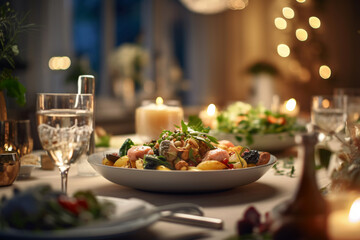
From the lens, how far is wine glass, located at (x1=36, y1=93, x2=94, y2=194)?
0.93m

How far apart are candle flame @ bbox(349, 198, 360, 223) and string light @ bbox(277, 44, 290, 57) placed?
7791 millimetres

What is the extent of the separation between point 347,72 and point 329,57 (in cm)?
89

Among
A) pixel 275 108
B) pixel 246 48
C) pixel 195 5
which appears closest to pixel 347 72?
pixel 246 48

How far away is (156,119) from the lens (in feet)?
6.11

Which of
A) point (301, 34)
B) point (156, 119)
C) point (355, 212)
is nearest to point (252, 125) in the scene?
point (156, 119)

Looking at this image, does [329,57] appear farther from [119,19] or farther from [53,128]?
[53,128]

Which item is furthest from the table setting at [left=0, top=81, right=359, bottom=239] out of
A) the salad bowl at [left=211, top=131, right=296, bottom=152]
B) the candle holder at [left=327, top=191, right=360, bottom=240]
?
the salad bowl at [left=211, top=131, right=296, bottom=152]

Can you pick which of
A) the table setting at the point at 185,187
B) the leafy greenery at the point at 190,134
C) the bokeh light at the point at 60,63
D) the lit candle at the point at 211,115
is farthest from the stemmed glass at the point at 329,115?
the bokeh light at the point at 60,63

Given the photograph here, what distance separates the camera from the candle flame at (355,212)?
2.13 feet

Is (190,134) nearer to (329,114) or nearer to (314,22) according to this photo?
(329,114)

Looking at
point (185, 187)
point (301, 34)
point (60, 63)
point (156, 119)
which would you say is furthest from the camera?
point (301, 34)

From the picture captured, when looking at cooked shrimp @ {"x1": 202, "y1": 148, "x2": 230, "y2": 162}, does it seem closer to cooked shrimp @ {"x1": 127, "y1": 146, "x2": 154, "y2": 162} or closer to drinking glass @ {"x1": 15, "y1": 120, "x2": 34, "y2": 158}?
cooked shrimp @ {"x1": 127, "y1": 146, "x2": 154, "y2": 162}

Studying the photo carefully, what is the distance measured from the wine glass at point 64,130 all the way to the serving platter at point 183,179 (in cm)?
14

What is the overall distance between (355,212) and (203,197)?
17.0 inches
